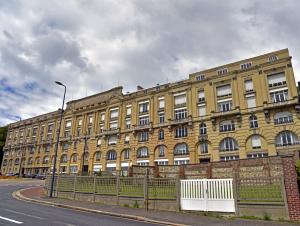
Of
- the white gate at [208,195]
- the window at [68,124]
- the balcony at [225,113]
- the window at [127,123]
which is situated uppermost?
the window at [68,124]

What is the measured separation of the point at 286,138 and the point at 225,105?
33.3ft

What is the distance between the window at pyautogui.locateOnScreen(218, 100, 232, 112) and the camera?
3738cm

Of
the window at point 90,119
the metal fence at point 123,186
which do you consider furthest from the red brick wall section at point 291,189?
the window at point 90,119

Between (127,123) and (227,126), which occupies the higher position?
(127,123)

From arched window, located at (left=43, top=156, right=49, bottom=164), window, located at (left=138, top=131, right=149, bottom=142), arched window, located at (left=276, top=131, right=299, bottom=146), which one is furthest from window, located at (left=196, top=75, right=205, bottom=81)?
arched window, located at (left=43, top=156, right=49, bottom=164)

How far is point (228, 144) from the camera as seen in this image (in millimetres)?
35688

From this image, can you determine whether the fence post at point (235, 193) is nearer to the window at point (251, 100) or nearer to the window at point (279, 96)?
the window at point (279, 96)

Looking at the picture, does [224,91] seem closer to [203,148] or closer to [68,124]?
[203,148]

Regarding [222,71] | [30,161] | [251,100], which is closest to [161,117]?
[222,71]

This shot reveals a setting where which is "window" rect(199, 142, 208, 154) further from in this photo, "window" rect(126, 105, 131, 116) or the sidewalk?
the sidewalk

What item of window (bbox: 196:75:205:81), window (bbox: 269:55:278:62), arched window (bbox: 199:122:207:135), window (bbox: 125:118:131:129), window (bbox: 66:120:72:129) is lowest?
arched window (bbox: 199:122:207:135)

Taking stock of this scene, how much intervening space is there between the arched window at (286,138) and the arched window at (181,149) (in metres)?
13.8

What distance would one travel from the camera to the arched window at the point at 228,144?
3502cm

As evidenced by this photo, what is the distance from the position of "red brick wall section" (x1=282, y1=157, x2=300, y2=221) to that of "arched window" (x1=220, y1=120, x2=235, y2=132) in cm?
2584
